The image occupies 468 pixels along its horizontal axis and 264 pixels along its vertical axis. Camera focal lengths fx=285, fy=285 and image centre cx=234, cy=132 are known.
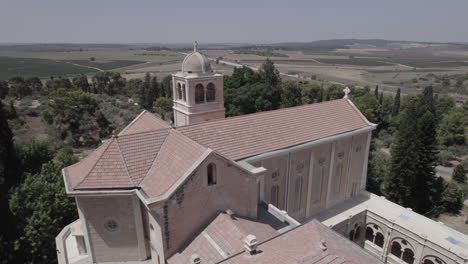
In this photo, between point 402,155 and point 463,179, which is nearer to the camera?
point 402,155

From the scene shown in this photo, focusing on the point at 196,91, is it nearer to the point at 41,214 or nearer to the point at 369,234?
the point at 41,214

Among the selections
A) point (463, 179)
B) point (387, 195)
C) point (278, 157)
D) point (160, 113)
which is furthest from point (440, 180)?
point (160, 113)

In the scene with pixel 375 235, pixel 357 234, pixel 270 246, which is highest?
pixel 270 246

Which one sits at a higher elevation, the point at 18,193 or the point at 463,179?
the point at 18,193

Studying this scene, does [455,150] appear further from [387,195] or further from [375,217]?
[375,217]

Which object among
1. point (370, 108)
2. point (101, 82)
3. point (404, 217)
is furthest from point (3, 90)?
point (404, 217)
